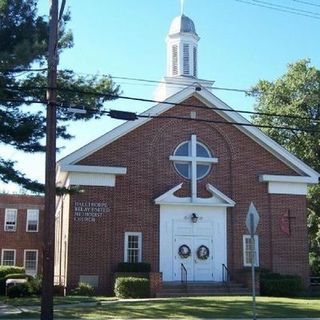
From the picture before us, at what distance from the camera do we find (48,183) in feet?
51.0

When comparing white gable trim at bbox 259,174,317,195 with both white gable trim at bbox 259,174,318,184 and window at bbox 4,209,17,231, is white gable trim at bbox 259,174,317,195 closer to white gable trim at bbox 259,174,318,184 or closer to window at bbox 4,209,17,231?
white gable trim at bbox 259,174,318,184

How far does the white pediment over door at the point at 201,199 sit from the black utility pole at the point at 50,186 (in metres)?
12.9

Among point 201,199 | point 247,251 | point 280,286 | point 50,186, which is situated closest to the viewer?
point 50,186

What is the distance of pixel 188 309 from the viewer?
63.1 feet

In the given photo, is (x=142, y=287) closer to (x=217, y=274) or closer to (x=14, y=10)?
(x=217, y=274)

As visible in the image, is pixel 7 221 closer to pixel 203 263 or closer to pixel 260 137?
pixel 203 263

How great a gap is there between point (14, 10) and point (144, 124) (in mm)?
8897

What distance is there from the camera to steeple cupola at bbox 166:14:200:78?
37.3 metres

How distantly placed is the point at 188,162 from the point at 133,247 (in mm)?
5004

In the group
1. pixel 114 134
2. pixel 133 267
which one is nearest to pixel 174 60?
pixel 114 134

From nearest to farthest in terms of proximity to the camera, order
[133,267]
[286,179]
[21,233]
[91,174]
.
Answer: [133,267]
[91,174]
[286,179]
[21,233]

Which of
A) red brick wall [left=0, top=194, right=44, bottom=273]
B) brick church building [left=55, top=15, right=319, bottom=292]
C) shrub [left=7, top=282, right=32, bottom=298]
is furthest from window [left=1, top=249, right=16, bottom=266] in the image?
shrub [left=7, top=282, right=32, bottom=298]

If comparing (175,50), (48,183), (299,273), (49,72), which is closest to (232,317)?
(48,183)

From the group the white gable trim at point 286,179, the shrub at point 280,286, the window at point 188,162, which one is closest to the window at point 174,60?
the window at point 188,162
